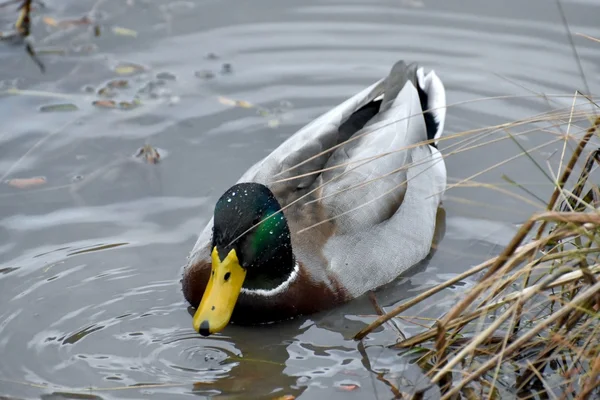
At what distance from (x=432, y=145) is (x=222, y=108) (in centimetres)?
178

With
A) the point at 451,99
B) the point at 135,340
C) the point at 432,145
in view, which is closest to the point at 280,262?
the point at 135,340

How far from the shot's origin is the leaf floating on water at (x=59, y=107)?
26.1 ft

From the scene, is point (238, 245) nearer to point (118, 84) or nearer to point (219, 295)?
point (219, 295)

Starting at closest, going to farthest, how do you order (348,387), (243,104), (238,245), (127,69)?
(348,387), (238,245), (243,104), (127,69)

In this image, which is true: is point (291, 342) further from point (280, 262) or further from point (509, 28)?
point (509, 28)

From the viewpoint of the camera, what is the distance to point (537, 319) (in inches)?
193

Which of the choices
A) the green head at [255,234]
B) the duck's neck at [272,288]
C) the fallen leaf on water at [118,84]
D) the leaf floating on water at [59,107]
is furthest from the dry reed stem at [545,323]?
the fallen leaf on water at [118,84]

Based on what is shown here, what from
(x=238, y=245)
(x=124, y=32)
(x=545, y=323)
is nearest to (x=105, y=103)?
(x=124, y=32)

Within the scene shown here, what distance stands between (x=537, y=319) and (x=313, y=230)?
1.70m

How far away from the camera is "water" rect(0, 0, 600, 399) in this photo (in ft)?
18.2

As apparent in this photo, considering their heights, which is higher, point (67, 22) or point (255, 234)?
point (67, 22)

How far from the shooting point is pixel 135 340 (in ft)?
18.8

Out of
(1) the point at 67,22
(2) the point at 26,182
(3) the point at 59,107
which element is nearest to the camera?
(2) the point at 26,182

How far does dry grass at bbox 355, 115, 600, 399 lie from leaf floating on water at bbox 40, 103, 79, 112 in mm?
3689
